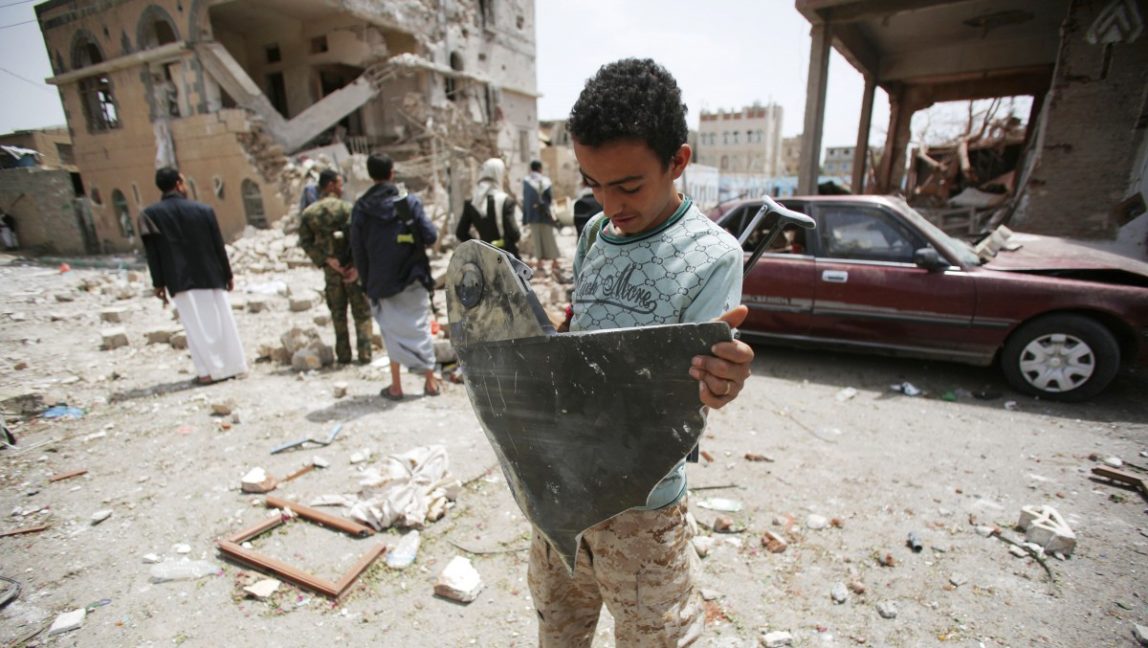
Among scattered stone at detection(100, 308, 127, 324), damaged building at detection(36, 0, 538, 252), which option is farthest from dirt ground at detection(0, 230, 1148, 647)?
damaged building at detection(36, 0, 538, 252)

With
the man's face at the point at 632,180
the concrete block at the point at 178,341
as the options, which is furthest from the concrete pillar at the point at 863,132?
the concrete block at the point at 178,341

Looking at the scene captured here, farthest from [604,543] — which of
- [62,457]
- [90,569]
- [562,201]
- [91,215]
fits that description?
[91,215]

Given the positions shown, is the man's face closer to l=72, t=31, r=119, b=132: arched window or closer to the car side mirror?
the car side mirror

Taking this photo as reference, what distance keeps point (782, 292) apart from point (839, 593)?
3.10 metres

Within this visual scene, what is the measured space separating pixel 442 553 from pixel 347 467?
115 centimetres

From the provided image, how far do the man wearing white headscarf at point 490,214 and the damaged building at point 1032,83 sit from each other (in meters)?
5.53

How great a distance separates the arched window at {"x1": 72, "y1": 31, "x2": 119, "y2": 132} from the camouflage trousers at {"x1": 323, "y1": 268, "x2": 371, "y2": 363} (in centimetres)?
1999

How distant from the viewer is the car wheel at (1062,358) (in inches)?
146

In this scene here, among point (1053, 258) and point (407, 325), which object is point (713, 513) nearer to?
point (407, 325)

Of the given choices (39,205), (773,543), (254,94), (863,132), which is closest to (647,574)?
(773,543)

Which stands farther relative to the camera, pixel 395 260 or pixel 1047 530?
pixel 395 260

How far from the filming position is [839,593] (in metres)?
2.18

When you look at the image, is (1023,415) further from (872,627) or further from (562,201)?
(562,201)

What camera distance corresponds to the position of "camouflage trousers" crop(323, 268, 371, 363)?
483 centimetres
